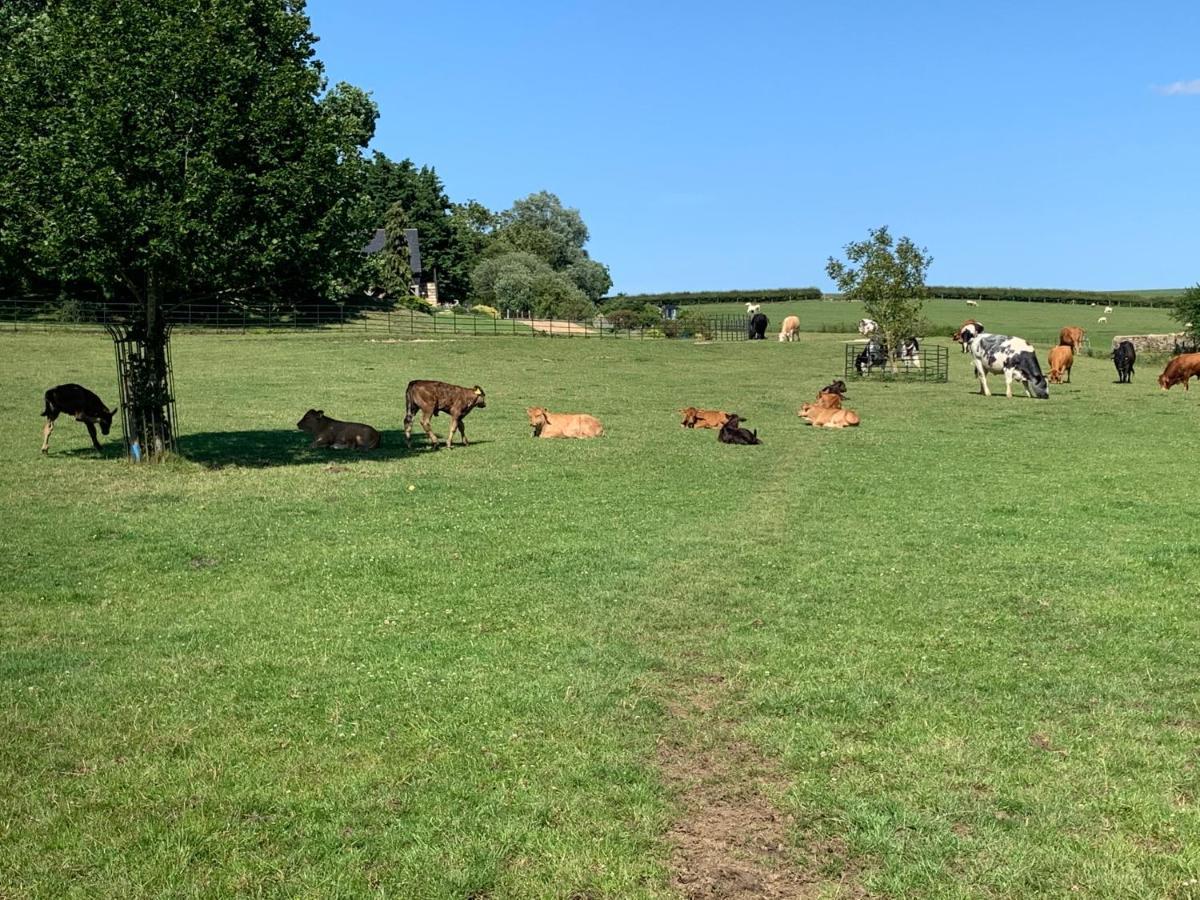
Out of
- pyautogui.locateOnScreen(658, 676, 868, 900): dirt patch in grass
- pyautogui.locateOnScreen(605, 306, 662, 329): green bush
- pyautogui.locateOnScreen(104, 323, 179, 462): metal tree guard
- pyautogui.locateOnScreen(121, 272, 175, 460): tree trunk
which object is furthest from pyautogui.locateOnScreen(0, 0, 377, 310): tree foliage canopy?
pyautogui.locateOnScreen(605, 306, 662, 329): green bush

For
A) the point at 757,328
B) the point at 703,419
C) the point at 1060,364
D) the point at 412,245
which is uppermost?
the point at 412,245

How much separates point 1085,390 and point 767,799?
1401 inches

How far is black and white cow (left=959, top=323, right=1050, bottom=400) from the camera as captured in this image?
1350 inches

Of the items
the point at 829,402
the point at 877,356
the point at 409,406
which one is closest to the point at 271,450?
the point at 409,406

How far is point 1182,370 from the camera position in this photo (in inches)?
1455

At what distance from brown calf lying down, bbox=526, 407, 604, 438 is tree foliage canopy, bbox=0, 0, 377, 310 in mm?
6715

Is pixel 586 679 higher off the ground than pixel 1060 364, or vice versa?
pixel 1060 364

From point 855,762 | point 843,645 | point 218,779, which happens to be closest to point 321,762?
point 218,779

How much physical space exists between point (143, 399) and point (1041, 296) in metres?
111

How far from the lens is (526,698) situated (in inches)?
299

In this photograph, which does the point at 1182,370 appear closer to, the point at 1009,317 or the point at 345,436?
the point at 345,436

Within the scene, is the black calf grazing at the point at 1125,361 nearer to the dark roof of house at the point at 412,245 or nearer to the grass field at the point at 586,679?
the grass field at the point at 586,679

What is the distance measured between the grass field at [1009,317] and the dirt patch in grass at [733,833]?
6639cm

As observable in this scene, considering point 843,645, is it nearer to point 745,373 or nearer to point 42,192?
point 42,192
